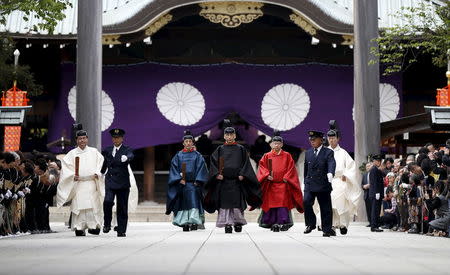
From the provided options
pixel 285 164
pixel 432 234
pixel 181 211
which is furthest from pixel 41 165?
pixel 432 234

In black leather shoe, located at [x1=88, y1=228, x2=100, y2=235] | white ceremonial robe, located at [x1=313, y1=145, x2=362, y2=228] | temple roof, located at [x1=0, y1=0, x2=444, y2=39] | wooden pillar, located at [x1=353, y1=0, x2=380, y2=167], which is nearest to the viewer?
black leather shoe, located at [x1=88, y1=228, x2=100, y2=235]

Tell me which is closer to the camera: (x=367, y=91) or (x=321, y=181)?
(x=321, y=181)

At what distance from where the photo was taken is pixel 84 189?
14.4m

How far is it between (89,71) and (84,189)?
5487 mm

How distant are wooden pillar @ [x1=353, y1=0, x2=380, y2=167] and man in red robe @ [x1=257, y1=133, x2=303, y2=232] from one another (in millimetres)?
4706

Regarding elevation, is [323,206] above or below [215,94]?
below

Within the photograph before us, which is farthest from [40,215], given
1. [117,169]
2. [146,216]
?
[146,216]

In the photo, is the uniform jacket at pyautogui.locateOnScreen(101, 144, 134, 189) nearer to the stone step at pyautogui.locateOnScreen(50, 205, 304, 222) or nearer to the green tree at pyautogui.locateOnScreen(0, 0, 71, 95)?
the green tree at pyautogui.locateOnScreen(0, 0, 71, 95)

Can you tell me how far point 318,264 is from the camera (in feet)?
27.1

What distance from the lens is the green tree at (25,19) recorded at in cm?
1437

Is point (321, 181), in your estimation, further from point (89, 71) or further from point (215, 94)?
point (215, 94)

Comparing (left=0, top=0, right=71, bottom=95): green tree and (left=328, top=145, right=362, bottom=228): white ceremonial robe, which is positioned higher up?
(left=0, top=0, right=71, bottom=95): green tree

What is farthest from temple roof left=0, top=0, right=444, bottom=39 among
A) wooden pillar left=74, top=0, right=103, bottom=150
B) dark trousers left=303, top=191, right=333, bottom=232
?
dark trousers left=303, top=191, right=333, bottom=232

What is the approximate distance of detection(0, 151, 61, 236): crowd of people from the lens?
14.2 metres
